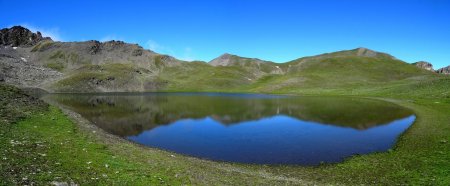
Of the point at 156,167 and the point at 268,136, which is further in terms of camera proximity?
the point at 268,136

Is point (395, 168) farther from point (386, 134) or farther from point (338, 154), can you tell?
point (386, 134)

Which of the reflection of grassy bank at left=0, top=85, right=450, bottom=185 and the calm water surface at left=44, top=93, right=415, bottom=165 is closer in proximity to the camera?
the reflection of grassy bank at left=0, top=85, right=450, bottom=185

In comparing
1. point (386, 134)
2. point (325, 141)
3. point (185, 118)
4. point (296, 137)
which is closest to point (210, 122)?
point (185, 118)

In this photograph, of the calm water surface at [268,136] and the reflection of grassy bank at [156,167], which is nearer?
the reflection of grassy bank at [156,167]

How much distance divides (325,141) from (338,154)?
8.00 m

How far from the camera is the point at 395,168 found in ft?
98.7

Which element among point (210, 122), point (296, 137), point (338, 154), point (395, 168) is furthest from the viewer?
point (210, 122)

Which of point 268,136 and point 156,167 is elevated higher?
point 156,167

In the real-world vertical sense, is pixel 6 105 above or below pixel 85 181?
above

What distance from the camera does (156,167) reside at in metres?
27.6

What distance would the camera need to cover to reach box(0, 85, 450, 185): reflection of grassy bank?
853 inches

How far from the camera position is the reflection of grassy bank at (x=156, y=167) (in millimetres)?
21656

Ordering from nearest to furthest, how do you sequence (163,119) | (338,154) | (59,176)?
(59,176) → (338,154) → (163,119)

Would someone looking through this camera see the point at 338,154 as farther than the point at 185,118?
No
